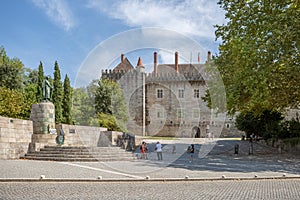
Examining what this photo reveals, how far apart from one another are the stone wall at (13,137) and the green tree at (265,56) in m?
13.0

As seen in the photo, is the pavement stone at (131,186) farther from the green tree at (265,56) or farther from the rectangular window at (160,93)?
the rectangular window at (160,93)

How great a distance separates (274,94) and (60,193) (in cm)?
1551

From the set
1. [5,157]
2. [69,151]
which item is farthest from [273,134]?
[5,157]

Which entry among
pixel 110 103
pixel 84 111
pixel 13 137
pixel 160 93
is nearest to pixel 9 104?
pixel 84 111

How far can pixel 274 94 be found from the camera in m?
20.9

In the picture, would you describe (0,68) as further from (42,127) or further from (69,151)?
(69,151)

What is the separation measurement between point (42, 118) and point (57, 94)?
2783cm

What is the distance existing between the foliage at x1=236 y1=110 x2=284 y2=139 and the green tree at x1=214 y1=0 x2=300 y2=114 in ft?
29.8

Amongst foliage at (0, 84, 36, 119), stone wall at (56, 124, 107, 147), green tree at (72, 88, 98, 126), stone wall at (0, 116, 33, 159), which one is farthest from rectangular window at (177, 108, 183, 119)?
stone wall at (0, 116, 33, 159)

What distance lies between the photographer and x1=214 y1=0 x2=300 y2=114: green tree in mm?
18875

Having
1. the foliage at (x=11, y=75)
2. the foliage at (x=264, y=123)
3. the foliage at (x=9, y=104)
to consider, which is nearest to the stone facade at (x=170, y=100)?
the foliage at (x=11, y=75)

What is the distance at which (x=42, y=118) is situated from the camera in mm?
22719

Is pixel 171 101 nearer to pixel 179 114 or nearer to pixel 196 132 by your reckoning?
pixel 179 114

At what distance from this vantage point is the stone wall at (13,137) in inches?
738
